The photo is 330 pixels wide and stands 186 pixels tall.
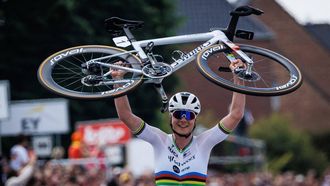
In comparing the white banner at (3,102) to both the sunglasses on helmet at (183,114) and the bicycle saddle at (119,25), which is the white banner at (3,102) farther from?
the sunglasses on helmet at (183,114)

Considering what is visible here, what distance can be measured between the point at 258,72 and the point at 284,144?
39546 mm

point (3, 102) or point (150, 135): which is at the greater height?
point (150, 135)

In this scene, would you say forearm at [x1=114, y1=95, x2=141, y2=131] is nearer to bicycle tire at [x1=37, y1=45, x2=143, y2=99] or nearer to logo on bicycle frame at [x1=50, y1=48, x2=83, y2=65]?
bicycle tire at [x1=37, y1=45, x2=143, y2=99]

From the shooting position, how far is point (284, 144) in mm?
48812

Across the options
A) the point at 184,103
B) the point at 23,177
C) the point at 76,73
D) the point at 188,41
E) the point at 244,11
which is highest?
the point at 244,11

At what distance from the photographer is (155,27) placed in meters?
30.7

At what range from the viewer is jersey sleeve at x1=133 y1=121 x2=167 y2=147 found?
30.5 ft

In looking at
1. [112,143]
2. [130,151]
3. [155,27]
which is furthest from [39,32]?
[112,143]

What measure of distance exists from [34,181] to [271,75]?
5.46 meters

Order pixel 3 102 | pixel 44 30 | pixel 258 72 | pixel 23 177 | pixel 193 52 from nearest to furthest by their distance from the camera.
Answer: pixel 193 52, pixel 258 72, pixel 23 177, pixel 3 102, pixel 44 30

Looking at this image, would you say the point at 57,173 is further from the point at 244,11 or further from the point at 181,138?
the point at 244,11

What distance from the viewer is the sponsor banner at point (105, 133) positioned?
21.5 metres

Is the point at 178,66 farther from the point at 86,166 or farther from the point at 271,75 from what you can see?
the point at 86,166

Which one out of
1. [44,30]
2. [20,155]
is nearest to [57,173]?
[20,155]
